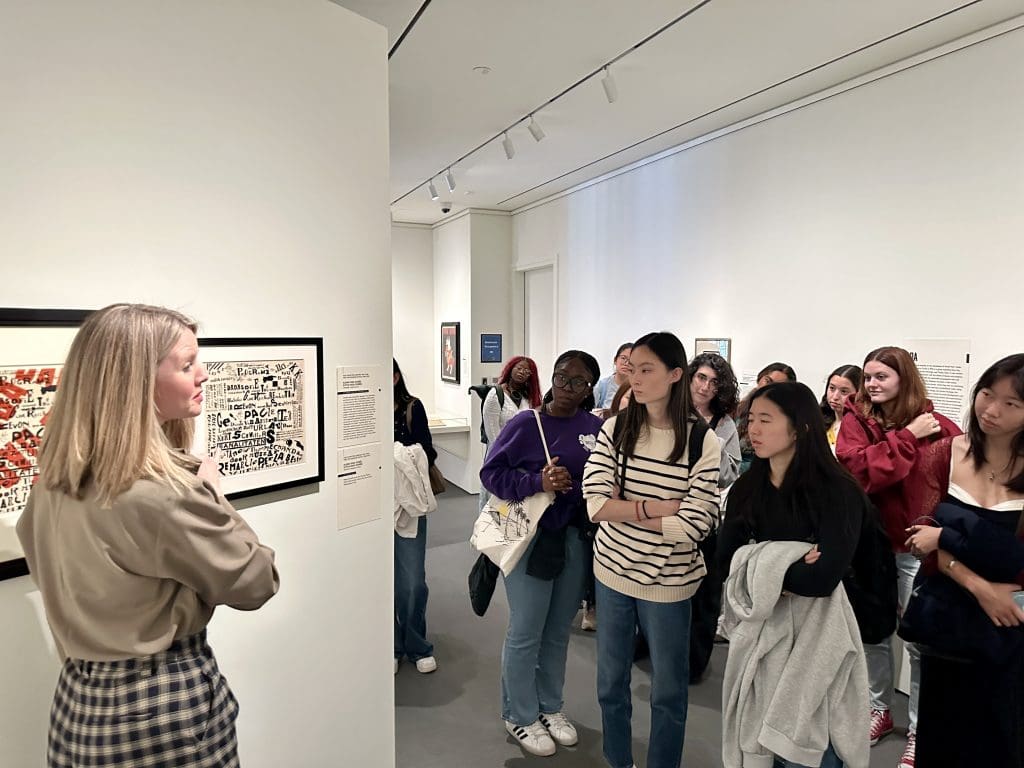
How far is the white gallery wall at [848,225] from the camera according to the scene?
2602mm

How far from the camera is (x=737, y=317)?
3.86 metres

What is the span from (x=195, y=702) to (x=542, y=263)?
211 inches

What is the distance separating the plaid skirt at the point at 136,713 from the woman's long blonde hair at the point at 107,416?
35cm

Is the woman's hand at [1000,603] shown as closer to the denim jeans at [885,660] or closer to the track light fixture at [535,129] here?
the denim jeans at [885,660]

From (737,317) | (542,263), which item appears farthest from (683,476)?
(542,263)

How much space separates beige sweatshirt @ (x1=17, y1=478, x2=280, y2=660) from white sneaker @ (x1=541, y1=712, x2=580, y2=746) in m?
1.78

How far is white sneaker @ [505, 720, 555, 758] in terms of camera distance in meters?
2.43

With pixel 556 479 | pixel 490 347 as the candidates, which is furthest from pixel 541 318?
pixel 556 479

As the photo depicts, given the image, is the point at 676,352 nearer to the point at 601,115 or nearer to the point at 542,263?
the point at 601,115

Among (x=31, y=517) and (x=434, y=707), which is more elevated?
(x=31, y=517)

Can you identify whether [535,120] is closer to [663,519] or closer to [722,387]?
[722,387]

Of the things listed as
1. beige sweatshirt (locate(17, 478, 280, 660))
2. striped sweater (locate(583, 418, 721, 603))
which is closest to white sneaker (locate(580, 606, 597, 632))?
striped sweater (locate(583, 418, 721, 603))

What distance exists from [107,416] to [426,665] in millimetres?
2418

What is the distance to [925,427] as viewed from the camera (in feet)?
7.80
